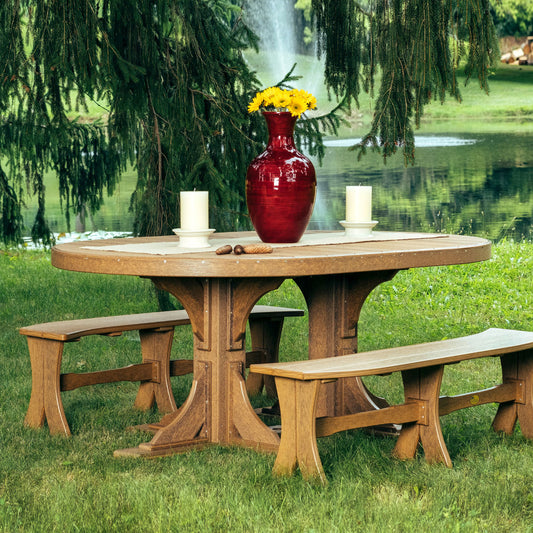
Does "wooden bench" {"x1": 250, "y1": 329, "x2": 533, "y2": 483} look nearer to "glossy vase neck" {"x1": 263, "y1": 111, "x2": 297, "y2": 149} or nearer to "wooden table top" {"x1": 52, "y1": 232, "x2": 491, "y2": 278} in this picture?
"wooden table top" {"x1": 52, "y1": 232, "x2": 491, "y2": 278}

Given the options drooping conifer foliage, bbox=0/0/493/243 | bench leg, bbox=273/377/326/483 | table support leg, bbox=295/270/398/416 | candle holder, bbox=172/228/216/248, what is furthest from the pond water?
bench leg, bbox=273/377/326/483

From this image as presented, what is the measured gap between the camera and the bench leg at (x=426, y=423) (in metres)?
3.67

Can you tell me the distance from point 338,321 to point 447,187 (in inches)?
655

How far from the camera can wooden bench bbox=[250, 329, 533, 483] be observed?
134 inches

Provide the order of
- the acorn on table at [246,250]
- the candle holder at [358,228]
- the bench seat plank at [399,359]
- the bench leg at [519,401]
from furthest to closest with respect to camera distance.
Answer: the candle holder at [358,228] < the bench leg at [519,401] < the acorn on table at [246,250] < the bench seat plank at [399,359]

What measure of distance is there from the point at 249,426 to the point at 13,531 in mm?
1204

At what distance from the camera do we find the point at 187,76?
19.9 ft

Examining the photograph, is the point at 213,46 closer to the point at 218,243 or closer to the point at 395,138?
the point at 395,138

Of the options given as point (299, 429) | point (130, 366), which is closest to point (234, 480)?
point (299, 429)

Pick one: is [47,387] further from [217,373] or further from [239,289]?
[239,289]

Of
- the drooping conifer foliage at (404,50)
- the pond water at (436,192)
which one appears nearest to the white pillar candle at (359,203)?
the drooping conifer foliage at (404,50)

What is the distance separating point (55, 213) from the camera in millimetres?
18281

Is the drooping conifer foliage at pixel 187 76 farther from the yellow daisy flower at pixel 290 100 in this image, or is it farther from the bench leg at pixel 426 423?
the bench leg at pixel 426 423

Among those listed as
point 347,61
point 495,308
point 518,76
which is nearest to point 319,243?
point 347,61
